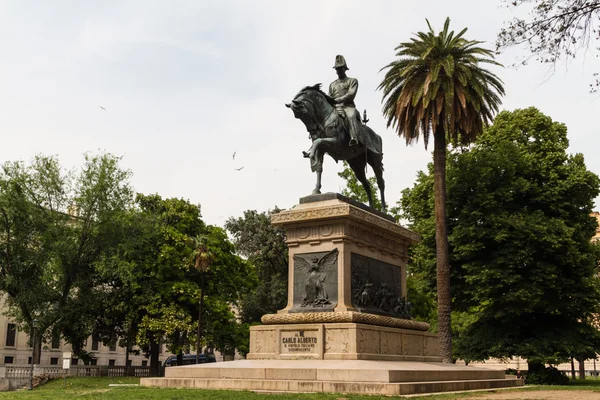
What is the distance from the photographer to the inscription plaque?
59.5ft

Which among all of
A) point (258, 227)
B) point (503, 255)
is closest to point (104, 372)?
point (258, 227)

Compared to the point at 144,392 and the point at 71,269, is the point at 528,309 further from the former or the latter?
the point at 71,269

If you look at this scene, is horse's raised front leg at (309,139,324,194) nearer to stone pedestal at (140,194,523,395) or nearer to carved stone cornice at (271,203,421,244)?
stone pedestal at (140,194,523,395)

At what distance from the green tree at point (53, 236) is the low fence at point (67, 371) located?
73.7 inches

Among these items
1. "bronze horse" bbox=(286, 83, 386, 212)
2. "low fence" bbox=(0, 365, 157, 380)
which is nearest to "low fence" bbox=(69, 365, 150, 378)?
"low fence" bbox=(0, 365, 157, 380)

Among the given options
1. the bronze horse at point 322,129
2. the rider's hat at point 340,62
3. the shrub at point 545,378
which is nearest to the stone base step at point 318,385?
the bronze horse at point 322,129

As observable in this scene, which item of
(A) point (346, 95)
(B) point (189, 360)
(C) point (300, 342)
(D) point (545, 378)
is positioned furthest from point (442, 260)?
(B) point (189, 360)

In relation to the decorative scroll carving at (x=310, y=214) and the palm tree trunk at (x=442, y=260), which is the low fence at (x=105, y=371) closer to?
the palm tree trunk at (x=442, y=260)

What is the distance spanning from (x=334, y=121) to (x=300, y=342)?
671 centimetres

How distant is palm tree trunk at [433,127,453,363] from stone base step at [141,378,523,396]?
13.0 metres

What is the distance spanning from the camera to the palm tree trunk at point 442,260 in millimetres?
32500

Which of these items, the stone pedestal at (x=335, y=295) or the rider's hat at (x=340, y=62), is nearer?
the stone pedestal at (x=335, y=295)

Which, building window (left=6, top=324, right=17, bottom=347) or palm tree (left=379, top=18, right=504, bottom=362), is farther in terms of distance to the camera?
building window (left=6, top=324, right=17, bottom=347)

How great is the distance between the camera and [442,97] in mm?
33906
